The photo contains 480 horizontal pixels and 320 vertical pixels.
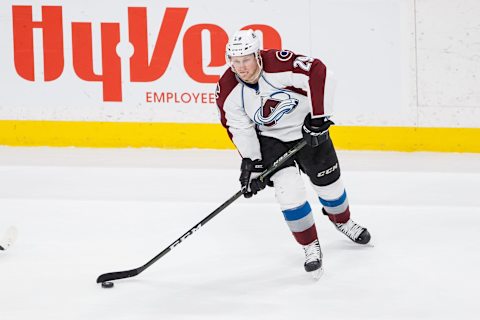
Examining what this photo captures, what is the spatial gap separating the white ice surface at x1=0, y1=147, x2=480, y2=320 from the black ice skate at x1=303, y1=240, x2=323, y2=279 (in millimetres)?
42

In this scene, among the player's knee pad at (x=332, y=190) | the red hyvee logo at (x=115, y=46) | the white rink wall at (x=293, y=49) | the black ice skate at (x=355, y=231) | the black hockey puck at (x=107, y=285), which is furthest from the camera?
the red hyvee logo at (x=115, y=46)

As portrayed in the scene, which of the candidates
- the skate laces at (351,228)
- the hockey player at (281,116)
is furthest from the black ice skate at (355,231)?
the hockey player at (281,116)

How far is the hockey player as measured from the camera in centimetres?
396

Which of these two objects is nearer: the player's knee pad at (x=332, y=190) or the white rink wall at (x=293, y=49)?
the player's knee pad at (x=332, y=190)

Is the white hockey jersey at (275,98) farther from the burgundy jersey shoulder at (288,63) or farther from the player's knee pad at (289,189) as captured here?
the player's knee pad at (289,189)

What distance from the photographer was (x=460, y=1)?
19.9 ft

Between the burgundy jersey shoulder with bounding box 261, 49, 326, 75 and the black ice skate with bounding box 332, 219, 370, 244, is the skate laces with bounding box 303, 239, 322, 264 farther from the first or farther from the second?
the burgundy jersey shoulder with bounding box 261, 49, 326, 75

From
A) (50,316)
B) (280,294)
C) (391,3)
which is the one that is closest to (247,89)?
(280,294)

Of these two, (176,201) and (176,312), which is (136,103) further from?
(176,312)

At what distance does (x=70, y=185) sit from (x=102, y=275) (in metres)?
1.68

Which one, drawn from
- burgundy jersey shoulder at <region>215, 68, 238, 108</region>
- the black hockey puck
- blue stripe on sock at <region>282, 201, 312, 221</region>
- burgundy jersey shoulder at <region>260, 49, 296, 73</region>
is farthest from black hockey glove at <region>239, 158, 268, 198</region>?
the black hockey puck

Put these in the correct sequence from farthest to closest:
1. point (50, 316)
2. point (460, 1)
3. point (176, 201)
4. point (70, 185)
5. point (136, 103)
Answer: point (136, 103), point (460, 1), point (70, 185), point (176, 201), point (50, 316)

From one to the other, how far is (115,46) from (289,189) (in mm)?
2718

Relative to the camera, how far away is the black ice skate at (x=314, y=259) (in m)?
3.99
